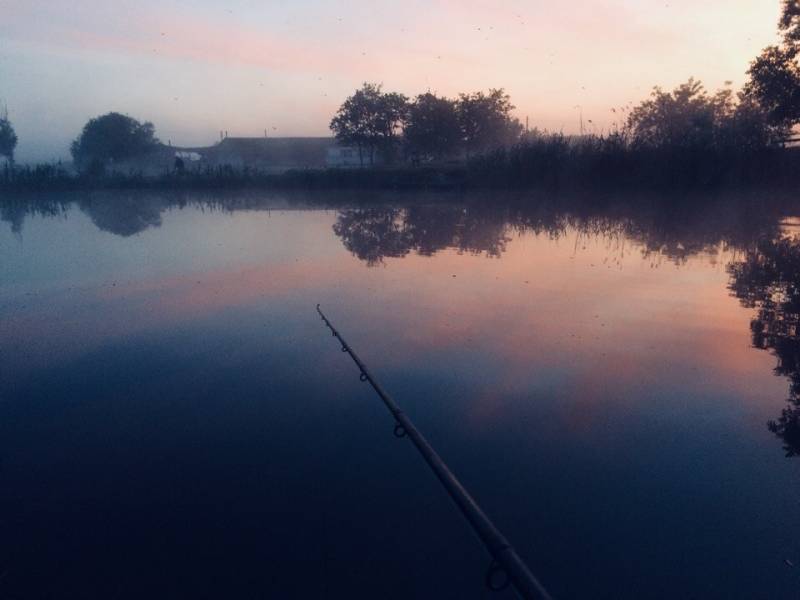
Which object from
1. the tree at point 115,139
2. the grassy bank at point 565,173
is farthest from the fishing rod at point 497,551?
the tree at point 115,139

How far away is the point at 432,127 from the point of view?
50094mm

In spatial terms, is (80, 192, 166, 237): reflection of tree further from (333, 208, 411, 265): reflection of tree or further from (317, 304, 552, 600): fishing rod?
(317, 304, 552, 600): fishing rod

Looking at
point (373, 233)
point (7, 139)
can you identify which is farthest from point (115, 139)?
point (373, 233)

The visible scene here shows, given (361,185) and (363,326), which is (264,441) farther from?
(361,185)

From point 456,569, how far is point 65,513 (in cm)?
204

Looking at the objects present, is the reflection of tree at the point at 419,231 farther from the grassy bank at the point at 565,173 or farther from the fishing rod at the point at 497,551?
the grassy bank at the point at 565,173

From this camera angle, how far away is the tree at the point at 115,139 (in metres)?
74.3

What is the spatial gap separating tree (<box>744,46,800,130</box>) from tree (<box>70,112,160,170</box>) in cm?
7615

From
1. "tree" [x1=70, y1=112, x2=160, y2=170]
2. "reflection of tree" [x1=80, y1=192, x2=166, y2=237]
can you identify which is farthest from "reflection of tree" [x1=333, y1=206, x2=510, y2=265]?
"tree" [x1=70, y1=112, x2=160, y2=170]

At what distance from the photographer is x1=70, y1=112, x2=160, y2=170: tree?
74.3 meters

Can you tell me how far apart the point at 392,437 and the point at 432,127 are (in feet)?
164

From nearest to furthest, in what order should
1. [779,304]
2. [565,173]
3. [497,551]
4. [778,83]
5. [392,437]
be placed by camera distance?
1. [497,551]
2. [392,437]
3. [779,304]
4. [565,173]
5. [778,83]

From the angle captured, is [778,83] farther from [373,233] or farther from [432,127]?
[432,127]

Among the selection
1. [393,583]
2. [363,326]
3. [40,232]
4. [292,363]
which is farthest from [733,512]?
[40,232]
